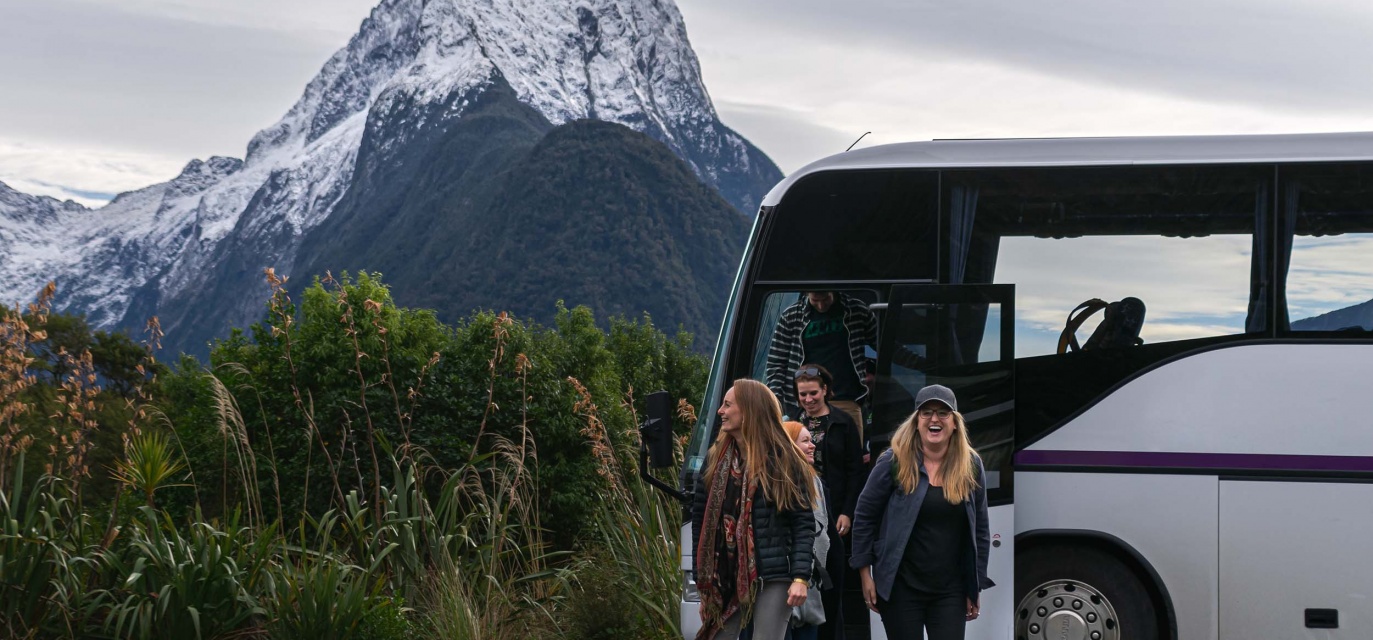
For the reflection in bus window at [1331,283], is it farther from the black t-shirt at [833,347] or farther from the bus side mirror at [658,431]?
the bus side mirror at [658,431]

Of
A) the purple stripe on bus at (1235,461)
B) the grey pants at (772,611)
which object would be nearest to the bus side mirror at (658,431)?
the grey pants at (772,611)

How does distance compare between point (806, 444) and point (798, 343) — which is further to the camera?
point (798, 343)

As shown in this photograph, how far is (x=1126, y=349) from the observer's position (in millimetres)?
7309

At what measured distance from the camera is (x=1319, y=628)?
281 inches

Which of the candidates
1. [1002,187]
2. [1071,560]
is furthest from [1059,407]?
[1002,187]

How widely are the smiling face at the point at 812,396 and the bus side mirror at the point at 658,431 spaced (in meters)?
0.71

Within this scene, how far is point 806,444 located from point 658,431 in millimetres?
822

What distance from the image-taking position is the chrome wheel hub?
287 inches

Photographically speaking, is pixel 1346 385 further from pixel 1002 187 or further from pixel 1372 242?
pixel 1002 187

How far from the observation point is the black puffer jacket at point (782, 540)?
→ 238 inches

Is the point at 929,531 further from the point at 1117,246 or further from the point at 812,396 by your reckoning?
the point at 1117,246

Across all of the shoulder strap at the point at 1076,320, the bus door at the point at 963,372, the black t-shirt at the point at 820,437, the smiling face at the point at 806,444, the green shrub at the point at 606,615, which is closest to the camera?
the smiling face at the point at 806,444

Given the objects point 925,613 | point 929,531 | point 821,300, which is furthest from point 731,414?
point 821,300

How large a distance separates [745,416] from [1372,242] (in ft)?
13.6
